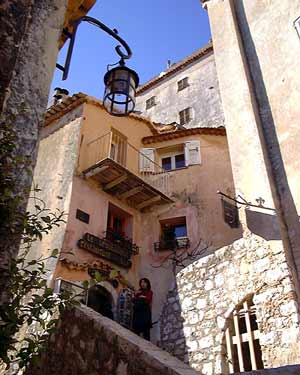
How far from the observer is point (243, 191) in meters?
8.98

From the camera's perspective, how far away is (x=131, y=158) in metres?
15.5

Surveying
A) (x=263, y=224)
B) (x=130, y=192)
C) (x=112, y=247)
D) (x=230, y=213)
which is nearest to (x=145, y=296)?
(x=263, y=224)

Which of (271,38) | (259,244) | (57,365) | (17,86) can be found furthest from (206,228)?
(17,86)

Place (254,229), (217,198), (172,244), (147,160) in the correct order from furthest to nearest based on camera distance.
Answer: (147,160) → (217,198) → (172,244) → (254,229)

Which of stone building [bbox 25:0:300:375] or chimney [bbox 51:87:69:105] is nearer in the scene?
stone building [bbox 25:0:300:375]

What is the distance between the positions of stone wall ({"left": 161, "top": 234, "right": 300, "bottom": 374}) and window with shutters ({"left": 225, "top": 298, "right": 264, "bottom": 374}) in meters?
0.13

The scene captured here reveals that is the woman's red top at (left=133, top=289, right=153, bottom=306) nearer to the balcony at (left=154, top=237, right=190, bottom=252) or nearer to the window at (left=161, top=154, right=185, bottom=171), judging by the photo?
the balcony at (left=154, top=237, right=190, bottom=252)

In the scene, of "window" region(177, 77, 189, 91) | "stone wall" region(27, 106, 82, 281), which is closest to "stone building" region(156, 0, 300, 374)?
"stone wall" region(27, 106, 82, 281)

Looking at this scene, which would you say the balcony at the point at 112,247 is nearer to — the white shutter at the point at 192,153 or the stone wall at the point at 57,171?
the stone wall at the point at 57,171

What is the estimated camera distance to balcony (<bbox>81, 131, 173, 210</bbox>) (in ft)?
43.5

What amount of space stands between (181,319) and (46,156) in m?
8.27

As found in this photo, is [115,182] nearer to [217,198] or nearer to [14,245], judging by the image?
[217,198]

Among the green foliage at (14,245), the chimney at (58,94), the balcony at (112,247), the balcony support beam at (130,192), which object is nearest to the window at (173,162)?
the balcony support beam at (130,192)

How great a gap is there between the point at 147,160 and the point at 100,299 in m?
5.97
